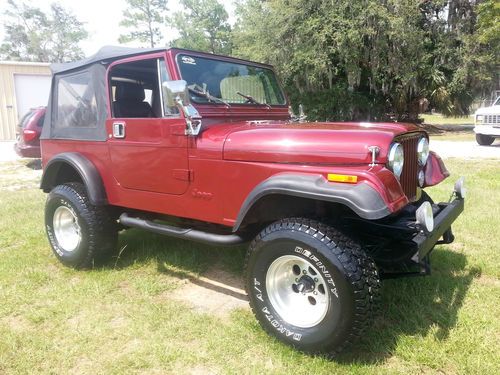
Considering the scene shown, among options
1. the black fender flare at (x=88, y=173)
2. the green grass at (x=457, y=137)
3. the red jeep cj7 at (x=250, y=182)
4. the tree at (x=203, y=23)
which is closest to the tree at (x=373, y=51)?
the green grass at (x=457, y=137)

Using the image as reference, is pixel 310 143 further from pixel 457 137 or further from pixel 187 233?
pixel 457 137

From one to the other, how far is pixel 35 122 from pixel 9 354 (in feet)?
29.6

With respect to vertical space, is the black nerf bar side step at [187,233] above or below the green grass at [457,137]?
above

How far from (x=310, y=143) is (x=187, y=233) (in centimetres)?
120

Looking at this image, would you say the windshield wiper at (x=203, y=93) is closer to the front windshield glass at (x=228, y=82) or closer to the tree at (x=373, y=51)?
the front windshield glass at (x=228, y=82)

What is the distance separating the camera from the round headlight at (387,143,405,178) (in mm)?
2480

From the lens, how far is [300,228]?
8.35 feet

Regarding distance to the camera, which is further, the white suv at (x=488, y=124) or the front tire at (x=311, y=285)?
the white suv at (x=488, y=124)

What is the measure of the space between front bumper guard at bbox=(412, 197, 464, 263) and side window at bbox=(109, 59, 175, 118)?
224 centimetres

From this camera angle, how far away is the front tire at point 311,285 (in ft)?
7.80

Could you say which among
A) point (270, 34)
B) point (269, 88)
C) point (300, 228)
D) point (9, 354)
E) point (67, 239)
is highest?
point (270, 34)

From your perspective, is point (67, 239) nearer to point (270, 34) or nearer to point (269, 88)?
point (269, 88)

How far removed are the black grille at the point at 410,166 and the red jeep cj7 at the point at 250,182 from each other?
20 mm

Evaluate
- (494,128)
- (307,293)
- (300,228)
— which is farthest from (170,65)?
(494,128)
